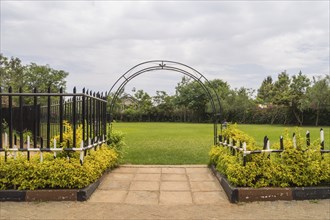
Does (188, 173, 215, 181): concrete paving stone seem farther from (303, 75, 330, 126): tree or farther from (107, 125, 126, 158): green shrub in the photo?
(303, 75, 330, 126): tree

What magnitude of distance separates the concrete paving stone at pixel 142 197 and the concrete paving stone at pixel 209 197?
64cm

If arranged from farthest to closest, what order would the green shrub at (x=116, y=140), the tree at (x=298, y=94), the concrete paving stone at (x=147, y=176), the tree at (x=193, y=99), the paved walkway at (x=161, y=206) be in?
the tree at (x=193, y=99)
the tree at (x=298, y=94)
the green shrub at (x=116, y=140)
the concrete paving stone at (x=147, y=176)
the paved walkway at (x=161, y=206)

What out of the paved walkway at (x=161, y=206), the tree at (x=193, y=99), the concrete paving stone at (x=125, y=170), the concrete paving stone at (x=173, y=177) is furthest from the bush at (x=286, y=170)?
the tree at (x=193, y=99)

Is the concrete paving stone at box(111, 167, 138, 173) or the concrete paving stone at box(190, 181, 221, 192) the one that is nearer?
the concrete paving stone at box(190, 181, 221, 192)

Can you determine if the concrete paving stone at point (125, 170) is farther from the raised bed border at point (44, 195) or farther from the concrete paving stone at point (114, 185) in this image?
the raised bed border at point (44, 195)

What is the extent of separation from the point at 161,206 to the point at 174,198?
0.48m

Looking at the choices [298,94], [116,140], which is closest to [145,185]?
[116,140]

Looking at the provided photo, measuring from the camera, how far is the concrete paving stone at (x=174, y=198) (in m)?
5.02

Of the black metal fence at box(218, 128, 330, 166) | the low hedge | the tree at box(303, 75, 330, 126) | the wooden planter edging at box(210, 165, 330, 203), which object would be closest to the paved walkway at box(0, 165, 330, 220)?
Answer: the wooden planter edging at box(210, 165, 330, 203)

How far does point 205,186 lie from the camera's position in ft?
19.6

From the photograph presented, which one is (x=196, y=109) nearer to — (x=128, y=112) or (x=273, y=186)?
(x=128, y=112)

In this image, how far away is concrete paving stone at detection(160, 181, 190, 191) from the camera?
5.78 metres

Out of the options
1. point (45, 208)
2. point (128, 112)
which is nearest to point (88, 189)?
point (45, 208)

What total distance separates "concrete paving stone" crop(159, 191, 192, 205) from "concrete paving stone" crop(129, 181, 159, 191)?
31 cm
